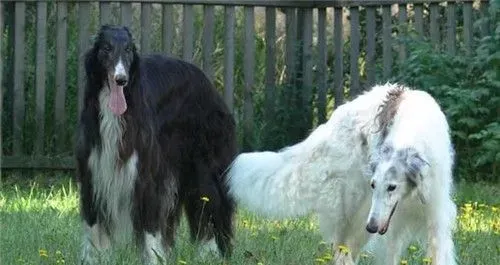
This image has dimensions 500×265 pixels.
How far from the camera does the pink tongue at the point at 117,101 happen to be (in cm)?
767

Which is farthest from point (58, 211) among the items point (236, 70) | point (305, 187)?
point (236, 70)

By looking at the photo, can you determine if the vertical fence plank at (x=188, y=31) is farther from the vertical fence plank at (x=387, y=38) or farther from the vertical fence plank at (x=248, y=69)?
the vertical fence plank at (x=387, y=38)

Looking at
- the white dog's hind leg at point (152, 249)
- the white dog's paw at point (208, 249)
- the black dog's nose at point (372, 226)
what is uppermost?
the black dog's nose at point (372, 226)

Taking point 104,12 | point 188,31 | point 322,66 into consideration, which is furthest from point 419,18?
point 104,12

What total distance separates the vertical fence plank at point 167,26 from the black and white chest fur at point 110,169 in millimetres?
4348

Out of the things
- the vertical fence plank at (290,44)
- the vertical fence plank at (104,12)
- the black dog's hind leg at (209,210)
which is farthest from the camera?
the vertical fence plank at (290,44)

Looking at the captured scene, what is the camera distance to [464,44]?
1212cm

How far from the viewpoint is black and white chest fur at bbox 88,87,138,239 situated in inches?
305

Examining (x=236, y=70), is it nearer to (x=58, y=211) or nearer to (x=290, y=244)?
(x=58, y=211)

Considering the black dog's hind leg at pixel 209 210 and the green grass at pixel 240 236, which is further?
the black dog's hind leg at pixel 209 210

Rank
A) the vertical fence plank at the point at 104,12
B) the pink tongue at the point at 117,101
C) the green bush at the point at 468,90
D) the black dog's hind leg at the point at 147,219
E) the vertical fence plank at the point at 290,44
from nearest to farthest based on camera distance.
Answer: the pink tongue at the point at 117,101 → the black dog's hind leg at the point at 147,219 → the green bush at the point at 468,90 → the vertical fence plank at the point at 104,12 → the vertical fence plank at the point at 290,44

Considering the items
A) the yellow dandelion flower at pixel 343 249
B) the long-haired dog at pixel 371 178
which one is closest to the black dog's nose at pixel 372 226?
the long-haired dog at pixel 371 178

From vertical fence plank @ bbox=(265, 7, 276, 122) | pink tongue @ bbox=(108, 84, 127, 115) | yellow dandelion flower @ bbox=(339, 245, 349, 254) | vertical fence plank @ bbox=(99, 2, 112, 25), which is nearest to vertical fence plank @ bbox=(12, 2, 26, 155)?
vertical fence plank @ bbox=(99, 2, 112, 25)

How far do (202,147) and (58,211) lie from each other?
68.2 inches
